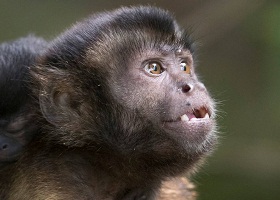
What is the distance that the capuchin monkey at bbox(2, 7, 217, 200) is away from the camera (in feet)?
12.2

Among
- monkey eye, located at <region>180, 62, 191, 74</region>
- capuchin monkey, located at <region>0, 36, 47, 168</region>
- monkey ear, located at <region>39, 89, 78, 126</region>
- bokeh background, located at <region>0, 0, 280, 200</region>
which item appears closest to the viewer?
capuchin monkey, located at <region>0, 36, 47, 168</region>

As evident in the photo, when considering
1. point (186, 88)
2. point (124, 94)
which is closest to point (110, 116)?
point (124, 94)

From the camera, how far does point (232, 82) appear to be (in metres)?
7.36

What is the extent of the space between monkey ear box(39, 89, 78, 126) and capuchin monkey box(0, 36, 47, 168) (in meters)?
0.10

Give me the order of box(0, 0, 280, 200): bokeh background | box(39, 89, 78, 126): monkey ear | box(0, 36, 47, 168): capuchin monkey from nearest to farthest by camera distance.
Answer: box(0, 36, 47, 168): capuchin monkey → box(39, 89, 78, 126): monkey ear → box(0, 0, 280, 200): bokeh background

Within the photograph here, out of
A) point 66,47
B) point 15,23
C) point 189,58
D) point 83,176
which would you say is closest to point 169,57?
point 189,58

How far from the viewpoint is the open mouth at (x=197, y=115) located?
3.65 m

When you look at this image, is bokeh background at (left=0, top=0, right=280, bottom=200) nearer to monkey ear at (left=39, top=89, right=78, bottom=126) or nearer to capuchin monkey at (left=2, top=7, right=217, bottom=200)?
capuchin monkey at (left=2, top=7, right=217, bottom=200)

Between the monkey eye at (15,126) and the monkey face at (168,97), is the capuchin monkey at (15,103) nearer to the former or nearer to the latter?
the monkey eye at (15,126)

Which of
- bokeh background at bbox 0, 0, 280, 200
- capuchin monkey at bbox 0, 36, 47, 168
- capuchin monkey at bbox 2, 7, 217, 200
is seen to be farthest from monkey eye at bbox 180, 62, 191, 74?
bokeh background at bbox 0, 0, 280, 200

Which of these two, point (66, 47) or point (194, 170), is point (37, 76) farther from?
point (194, 170)

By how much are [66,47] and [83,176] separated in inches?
27.4

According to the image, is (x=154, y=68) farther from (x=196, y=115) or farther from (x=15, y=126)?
(x=15, y=126)

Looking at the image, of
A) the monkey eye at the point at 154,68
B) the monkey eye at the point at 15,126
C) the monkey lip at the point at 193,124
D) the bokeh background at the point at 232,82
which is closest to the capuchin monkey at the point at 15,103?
the monkey eye at the point at 15,126
